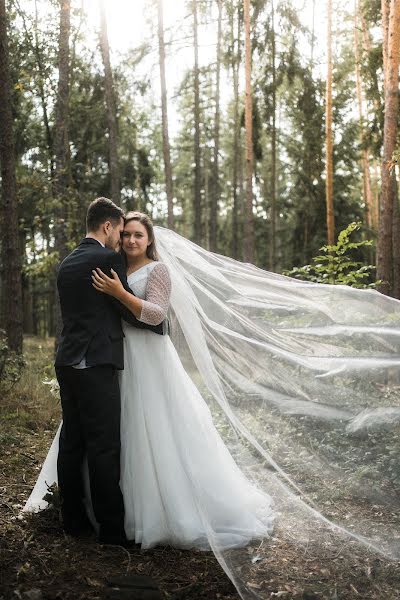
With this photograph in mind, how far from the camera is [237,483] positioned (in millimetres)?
4234

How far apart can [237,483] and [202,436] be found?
0.42 metres

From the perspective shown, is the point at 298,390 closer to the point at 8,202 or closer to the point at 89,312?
the point at 89,312

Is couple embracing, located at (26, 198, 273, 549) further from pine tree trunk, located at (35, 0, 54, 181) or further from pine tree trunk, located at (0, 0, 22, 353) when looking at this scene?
pine tree trunk, located at (35, 0, 54, 181)

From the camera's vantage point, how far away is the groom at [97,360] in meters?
4.02

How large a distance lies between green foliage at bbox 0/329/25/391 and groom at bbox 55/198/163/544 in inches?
180

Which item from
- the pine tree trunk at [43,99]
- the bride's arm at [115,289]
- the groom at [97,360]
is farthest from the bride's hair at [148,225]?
the pine tree trunk at [43,99]

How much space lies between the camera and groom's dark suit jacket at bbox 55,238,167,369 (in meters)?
4.00

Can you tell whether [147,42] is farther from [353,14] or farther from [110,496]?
[110,496]

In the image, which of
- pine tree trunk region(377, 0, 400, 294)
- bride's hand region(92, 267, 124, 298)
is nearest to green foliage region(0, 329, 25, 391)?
bride's hand region(92, 267, 124, 298)

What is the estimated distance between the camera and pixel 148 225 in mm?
4449

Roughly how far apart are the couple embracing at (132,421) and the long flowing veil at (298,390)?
7.2 inches

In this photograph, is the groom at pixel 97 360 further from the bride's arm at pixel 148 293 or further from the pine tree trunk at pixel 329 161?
the pine tree trunk at pixel 329 161

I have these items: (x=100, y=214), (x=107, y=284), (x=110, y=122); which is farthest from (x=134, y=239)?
(x=110, y=122)

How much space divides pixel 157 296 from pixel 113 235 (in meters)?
0.54
